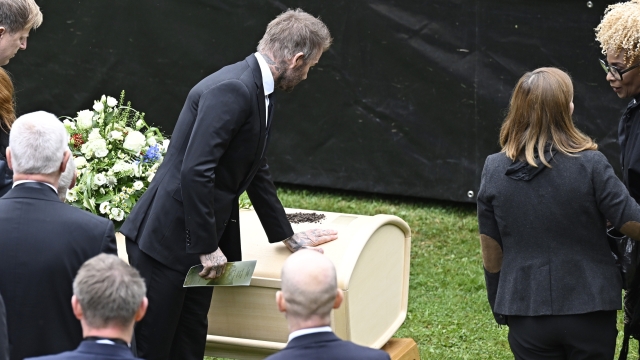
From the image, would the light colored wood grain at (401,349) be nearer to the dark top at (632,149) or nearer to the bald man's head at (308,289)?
the dark top at (632,149)

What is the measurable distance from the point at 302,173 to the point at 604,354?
14.1 ft

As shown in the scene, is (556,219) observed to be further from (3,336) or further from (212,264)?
(3,336)

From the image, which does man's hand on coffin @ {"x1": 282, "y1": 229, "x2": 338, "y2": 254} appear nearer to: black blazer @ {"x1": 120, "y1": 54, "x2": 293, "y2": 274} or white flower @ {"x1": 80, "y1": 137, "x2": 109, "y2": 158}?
black blazer @ {"x1": 120, "y1": 54, "x2": 293, "y2": 274}

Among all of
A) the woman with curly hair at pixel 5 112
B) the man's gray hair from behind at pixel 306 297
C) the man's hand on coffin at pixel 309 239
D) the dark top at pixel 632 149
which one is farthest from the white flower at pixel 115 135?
the dark top at pixel 632 149

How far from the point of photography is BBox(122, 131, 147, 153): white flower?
405cm

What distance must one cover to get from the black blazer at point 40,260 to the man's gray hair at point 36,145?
0.19ft

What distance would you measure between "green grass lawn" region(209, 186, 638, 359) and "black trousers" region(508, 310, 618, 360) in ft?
5.00

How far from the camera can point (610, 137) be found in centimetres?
630

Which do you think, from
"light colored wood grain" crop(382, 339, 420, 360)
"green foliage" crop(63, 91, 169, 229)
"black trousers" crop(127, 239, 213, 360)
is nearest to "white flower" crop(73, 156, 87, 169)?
"green foliage" crop(63, 91, 169, 229)

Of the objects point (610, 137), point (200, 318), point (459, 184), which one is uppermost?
point (610, 137)

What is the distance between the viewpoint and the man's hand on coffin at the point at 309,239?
3725 mm

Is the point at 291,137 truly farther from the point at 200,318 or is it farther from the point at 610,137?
the point at 200,318

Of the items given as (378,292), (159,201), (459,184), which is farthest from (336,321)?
(459,184)

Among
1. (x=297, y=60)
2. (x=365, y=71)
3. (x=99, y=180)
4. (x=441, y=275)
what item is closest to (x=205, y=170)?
(x=297, y=60)
